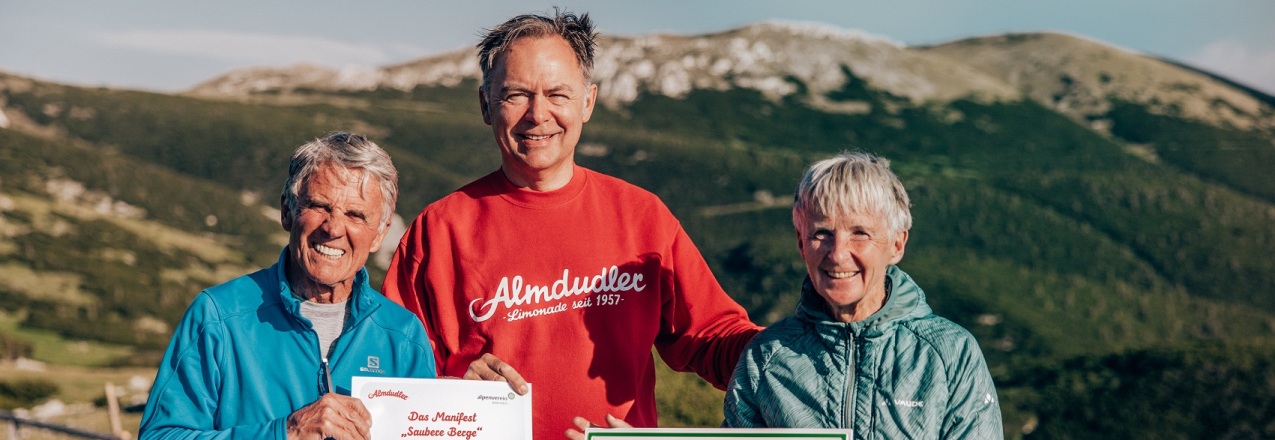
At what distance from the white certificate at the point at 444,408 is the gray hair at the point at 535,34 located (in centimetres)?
112

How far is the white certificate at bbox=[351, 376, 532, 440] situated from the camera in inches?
141

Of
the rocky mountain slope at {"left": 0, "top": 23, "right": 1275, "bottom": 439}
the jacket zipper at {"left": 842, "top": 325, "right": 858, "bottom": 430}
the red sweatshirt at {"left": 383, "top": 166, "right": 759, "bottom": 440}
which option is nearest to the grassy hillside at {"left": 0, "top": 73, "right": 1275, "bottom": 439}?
the rocky mountain slope at {"left": 0, "top": 23, "right": 1275, "bottom": 439}

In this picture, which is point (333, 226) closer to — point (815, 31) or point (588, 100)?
point (588, 100)

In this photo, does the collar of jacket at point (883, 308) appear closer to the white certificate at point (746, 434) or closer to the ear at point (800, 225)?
the ear at point (800, 225)

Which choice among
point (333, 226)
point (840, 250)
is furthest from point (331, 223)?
point (840, 250)

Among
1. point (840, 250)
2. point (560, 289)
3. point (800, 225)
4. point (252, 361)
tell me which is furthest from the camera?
point (560, 289)

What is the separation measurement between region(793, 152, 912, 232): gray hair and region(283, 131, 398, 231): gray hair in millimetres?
1280

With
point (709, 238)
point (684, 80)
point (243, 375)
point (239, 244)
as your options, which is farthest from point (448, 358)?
point (684, 80)

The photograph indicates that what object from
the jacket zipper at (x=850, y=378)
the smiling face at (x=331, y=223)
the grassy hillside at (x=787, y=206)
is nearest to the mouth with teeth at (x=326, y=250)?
the smiling face at (x=331, y=223)

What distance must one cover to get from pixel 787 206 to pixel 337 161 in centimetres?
7018

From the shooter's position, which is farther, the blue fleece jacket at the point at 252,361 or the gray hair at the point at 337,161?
the gray hair at the point at 337,161

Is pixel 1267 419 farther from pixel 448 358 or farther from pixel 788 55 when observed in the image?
pixel 788 55

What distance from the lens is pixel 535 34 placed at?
160 inches

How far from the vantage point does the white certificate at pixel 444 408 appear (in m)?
3.58
